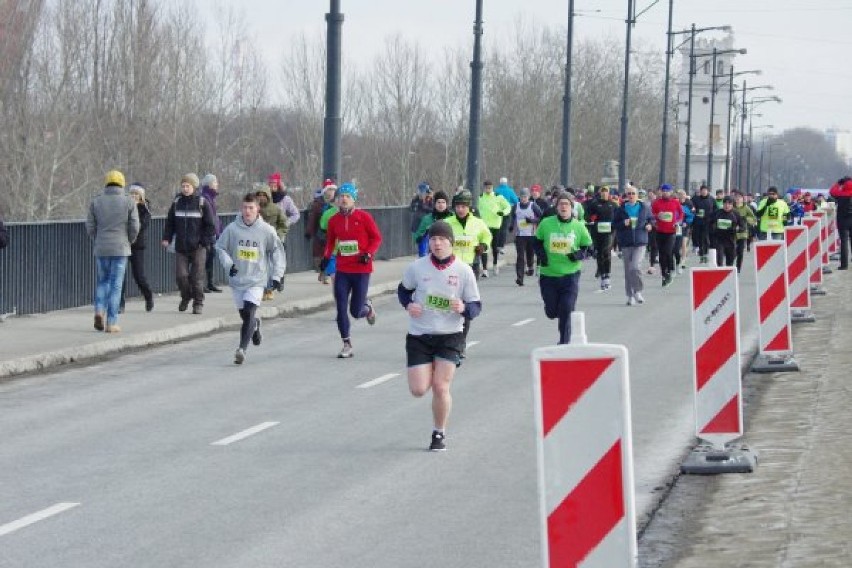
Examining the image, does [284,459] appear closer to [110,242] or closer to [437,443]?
[437,443]

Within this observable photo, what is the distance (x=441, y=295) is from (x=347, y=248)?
6606mm

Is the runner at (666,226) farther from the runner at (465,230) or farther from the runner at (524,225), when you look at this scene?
the runner at (465,230)

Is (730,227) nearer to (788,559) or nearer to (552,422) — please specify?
(788,559)

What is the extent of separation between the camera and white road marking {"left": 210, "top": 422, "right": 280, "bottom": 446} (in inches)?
517

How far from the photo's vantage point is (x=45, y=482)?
37.2 feet

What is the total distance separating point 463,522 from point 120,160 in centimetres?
5623

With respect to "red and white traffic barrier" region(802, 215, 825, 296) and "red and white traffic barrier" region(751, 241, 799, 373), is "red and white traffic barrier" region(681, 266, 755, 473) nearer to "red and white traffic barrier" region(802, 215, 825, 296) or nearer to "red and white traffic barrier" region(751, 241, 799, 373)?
"red and white traffic barrier" region(751, 241, 799, 373)

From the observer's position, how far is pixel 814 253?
2844cm

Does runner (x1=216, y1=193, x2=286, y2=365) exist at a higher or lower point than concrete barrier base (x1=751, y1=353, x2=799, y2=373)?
higher

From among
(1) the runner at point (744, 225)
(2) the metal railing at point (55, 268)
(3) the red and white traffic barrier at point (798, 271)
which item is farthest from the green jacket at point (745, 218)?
(2) the metal railing at point (55, 268)

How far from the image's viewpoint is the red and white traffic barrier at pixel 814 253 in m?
27.1

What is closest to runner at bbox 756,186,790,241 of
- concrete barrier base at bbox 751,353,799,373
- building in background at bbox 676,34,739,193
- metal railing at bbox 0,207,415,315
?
metal railing at bbox 0,207,415,315

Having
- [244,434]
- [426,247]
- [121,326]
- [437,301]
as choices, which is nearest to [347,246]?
[426,247]

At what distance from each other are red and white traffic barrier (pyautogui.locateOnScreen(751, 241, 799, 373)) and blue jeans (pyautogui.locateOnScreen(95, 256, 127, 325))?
7.26m
